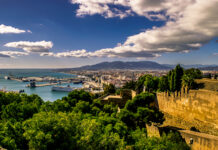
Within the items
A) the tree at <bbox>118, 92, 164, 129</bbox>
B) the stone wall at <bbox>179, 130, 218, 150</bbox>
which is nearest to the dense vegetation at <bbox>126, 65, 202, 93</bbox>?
the tree at <bbox>118, 92, 164, 129</bbox>

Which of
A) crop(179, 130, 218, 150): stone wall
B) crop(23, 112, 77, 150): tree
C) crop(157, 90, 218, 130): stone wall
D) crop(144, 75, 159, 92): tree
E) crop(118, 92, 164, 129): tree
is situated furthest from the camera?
crop(144, 75, 159, 92): tree

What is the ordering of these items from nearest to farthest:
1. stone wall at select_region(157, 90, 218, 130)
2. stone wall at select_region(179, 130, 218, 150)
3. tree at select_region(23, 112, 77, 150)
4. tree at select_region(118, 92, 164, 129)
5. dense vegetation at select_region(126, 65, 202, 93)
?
tree at select_region(23, 112, 77, 150) < stone wall at select_region(179, 130, 218, 150) < stone wall at select_region(157, 90, 218, 130) < tree at select_region(118, 92, 164, 129) < dense vegetation at select_region(126, 65, 202, 93)

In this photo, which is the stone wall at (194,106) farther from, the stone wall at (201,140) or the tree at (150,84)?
the tree at (150,84)

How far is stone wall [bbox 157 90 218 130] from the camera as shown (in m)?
13.8

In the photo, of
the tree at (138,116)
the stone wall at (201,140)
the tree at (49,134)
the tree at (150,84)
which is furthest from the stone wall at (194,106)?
the tree at (49,134)

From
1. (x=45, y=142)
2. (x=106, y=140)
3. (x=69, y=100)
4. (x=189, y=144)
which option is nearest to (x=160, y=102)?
(x=189, y=144)

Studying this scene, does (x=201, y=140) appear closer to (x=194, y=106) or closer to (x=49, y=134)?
(x=194, y=106)

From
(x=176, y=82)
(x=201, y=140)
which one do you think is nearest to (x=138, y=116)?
(x=201, y=140)

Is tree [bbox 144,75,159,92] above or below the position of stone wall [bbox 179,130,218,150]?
above

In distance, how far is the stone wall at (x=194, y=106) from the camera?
45.4 ft

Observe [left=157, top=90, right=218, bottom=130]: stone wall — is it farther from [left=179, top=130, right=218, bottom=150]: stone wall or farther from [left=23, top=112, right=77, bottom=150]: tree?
[left=23, top=112, right=77, bottom=150]: tree

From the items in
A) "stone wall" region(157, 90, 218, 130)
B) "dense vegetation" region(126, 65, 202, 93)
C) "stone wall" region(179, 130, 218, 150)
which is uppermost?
"dense vegetation" region(126, 65, 202, 93)

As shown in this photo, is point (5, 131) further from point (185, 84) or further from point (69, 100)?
point (185, 84)

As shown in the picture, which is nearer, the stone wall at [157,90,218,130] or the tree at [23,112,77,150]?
the tree at [23,112,77,150]
